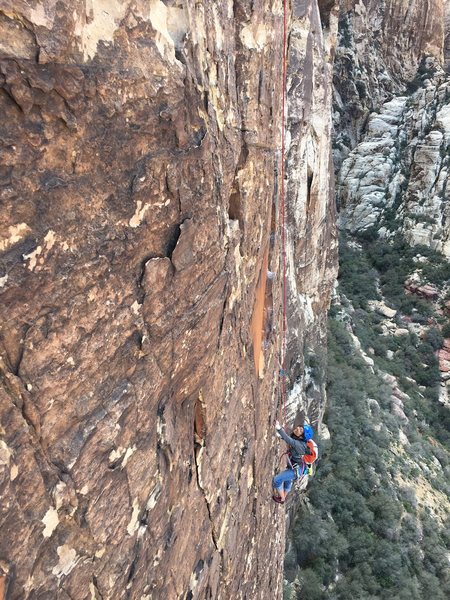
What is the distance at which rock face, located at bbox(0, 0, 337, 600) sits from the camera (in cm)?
241

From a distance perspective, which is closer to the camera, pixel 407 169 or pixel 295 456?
pixel 295 456

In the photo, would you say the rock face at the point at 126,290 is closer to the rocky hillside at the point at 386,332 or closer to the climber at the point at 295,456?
the climber at the point at 295,456

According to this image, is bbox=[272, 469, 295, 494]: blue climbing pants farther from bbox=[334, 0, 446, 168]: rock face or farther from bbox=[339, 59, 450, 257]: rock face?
bbox=[334, 0, 446, 168]: rock face

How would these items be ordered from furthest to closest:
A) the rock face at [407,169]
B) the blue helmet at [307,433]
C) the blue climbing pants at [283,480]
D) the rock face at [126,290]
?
the rock face at [407,169] → the blue climbing pants at [283,480] → the blue helmet at [307,433] → the rock face at [126,290]

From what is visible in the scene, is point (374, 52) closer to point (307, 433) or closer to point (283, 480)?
point (307, 433)

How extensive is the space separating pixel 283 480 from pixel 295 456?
0.43 metres

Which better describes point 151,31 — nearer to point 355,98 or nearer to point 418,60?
point 355,98

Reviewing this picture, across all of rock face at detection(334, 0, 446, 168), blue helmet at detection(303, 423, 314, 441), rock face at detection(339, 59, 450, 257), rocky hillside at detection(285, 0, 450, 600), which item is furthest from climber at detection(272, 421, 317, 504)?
rock face at detection(334, 0, 446, 168)

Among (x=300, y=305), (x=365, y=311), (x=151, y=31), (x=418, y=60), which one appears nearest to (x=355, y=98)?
(x=418, y=60)

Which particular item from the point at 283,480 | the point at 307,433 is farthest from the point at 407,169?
the point at 283,480

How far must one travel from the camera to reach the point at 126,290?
3.10m

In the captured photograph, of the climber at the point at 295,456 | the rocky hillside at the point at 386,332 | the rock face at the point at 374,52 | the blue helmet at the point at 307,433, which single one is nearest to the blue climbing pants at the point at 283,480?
the climber at the point at 295,456

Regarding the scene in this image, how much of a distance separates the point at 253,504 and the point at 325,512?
9.83 metres

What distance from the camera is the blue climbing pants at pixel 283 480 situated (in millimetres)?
6800
